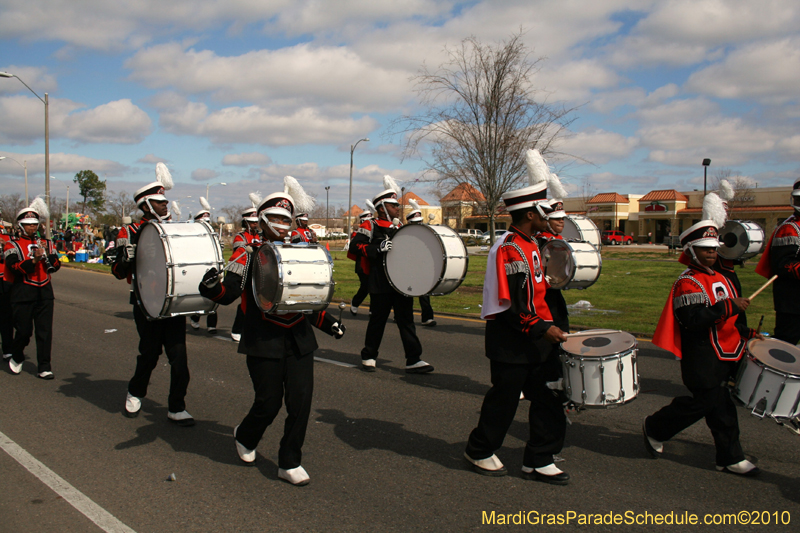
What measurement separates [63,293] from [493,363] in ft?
53.7

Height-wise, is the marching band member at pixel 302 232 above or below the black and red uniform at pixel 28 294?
above

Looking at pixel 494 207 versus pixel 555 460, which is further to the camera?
pixel 494 207

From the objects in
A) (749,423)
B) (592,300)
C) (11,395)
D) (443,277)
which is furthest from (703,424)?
(592,300)

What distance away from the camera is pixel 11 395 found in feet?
21.0

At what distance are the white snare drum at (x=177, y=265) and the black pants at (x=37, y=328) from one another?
2845 millimetres

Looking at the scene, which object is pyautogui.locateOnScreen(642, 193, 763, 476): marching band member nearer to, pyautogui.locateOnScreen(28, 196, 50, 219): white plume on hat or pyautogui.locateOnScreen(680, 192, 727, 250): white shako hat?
pyautogui.locateOnScreen(680, 192, 727, 250): white shako hat

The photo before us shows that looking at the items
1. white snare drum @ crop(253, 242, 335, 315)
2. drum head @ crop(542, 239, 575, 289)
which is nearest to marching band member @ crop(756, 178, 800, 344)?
drum head @ crop(542, 239, 575, 289)

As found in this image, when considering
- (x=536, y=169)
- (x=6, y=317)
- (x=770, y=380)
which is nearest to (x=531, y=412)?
(x=770, y=380)

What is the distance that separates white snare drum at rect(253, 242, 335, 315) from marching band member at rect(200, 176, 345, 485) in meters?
0.14

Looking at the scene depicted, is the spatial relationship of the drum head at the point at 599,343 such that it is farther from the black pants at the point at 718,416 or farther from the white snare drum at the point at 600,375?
the black pants at the point at 718,416

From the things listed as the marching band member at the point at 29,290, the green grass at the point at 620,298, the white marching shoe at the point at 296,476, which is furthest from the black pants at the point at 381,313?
the green grass at the point at 620,298

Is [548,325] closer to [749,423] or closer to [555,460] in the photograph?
[555,460]

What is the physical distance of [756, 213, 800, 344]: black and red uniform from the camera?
5371 mm

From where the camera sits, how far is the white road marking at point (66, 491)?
11.7 feet
